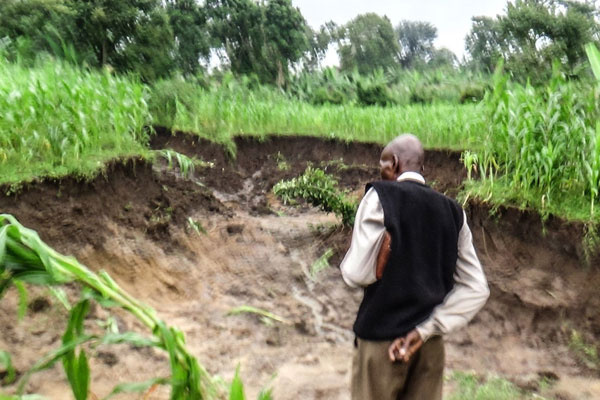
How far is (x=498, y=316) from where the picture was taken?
440 centimetres

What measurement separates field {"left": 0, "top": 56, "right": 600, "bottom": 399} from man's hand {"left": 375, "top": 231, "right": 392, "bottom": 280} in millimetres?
1713

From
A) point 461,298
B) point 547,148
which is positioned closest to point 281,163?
point 547,148

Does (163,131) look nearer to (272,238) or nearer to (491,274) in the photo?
(272,238)

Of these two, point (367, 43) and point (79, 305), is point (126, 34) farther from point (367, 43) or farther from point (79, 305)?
point (367, 43)

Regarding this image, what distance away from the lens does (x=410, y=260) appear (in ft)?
6.86

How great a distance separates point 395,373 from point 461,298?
41 cm

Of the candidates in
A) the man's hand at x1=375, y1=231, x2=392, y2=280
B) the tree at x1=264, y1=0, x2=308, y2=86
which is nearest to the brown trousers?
the man's hand at x1=375, y1=231, x2=392, y2=280

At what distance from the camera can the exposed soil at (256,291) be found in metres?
3.51

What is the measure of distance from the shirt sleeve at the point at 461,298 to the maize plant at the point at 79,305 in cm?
112

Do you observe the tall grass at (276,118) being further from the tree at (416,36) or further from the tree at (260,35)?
the tree at (416,36)

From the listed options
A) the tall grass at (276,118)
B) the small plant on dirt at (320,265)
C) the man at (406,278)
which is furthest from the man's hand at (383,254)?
the tall grass at (276,118)

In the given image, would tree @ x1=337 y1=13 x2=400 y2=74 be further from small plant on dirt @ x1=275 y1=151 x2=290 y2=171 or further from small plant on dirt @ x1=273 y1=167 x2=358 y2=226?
small plant on dirt @ x1=273 y1=167 x2=358 y2=226

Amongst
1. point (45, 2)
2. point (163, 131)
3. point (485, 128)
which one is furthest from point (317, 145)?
point (45, 2)

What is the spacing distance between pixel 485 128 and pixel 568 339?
214 cm
